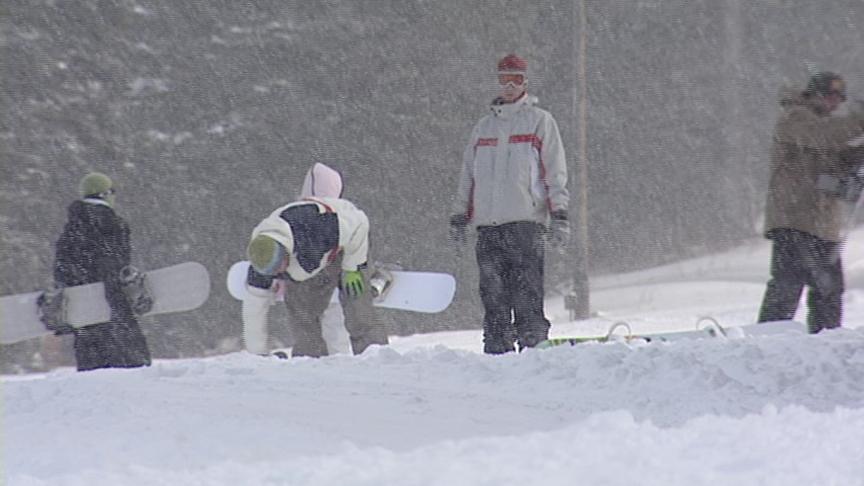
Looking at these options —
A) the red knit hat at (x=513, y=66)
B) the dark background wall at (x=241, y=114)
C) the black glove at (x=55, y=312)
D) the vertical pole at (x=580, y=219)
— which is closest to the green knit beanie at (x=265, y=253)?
the red knit hat at (x=513, y=66)

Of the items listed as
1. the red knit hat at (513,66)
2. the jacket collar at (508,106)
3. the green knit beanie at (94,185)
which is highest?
the red knit hat at (513,66)

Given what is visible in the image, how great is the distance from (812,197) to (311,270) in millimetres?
2672

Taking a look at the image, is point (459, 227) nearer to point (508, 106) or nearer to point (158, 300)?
point (508, 106)

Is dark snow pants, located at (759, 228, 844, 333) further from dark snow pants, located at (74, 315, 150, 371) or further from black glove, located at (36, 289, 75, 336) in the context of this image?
black glove, located at (36, 289, 75, 336)

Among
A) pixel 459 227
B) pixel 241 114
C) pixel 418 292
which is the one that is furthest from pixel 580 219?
pixel 459 227

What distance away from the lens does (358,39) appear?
594 inches

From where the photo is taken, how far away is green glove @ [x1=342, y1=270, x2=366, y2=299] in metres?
7.04

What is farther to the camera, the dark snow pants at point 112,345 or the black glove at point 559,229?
the dark snow pants at point 112,345

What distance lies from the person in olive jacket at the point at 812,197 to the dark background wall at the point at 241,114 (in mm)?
6693

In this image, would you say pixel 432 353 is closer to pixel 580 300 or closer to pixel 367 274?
pixel 367 274

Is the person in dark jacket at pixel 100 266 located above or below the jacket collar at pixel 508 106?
below

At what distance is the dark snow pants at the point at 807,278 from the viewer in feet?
23.4

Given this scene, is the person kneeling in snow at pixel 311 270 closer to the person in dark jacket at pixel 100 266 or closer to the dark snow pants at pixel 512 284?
the dark snow pants at pixel 512 284

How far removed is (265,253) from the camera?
6652 millimetres
